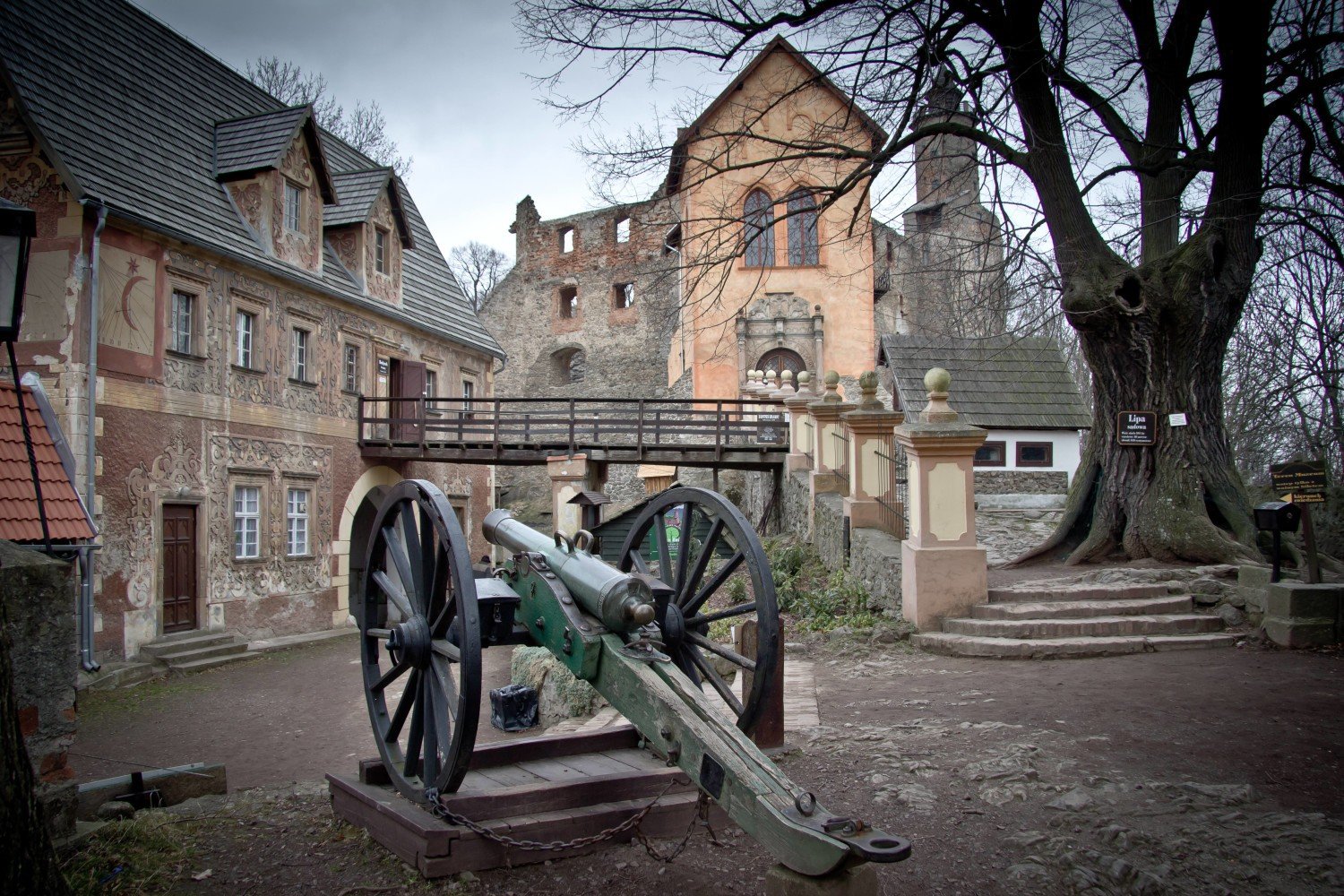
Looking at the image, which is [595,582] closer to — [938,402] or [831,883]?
[831,883]

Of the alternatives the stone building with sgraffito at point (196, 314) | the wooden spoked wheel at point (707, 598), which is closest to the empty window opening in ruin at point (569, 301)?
the stone building with sgraffito at point (196, 314)

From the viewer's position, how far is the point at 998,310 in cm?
1030

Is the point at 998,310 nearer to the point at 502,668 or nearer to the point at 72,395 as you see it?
the point at 502,668

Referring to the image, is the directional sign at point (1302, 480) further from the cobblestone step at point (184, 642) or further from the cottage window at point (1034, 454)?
the cobblestone step at point (184, 642)

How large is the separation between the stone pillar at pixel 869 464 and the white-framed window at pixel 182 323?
9.43 metres

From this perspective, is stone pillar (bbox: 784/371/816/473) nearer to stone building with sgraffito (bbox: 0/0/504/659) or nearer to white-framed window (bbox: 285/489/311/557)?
stone building with sgraffito (bbox: 0/0/504/659)

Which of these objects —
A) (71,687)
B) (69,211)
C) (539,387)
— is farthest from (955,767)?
(539,387)

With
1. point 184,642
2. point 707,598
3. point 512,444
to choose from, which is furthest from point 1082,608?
point 512,444

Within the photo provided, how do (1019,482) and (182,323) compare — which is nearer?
(182,323)

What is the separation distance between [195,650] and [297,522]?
11.8 ft

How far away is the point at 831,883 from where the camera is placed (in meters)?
2.87

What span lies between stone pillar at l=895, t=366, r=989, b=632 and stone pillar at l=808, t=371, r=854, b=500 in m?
4.77

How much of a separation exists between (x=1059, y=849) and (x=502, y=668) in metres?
9.45

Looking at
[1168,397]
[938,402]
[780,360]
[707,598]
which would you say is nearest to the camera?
[707,598]
